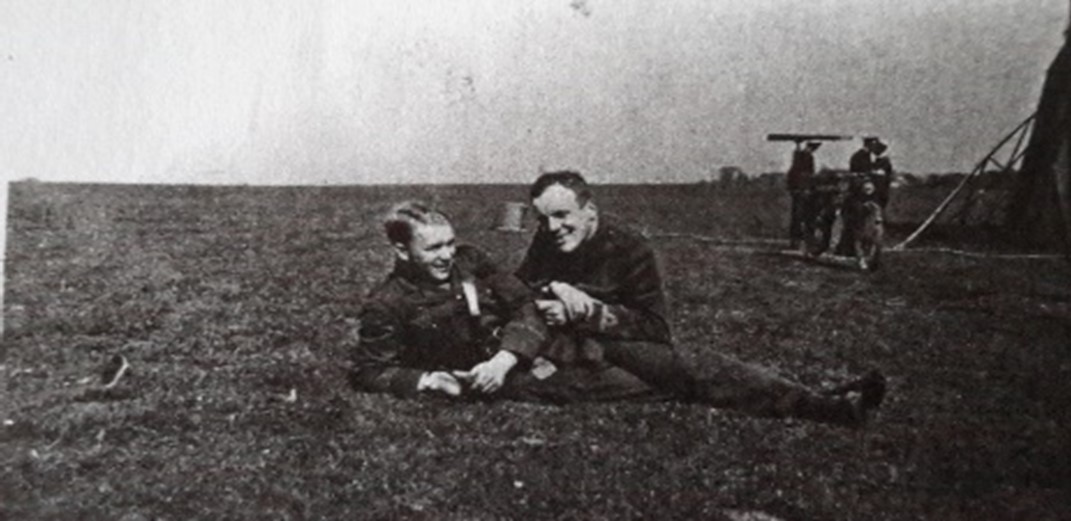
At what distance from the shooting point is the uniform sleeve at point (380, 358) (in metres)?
3.89

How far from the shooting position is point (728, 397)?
3.83 m

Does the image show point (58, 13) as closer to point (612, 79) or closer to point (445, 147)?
point (445, 147)

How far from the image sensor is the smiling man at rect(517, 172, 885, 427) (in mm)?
3861

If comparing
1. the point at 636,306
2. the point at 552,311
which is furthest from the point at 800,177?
the point at 552,311

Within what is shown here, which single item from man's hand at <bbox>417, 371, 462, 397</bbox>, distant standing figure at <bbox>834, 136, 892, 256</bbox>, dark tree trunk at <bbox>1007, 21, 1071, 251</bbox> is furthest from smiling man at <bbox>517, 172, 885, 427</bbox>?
dark tree trunk at <bbox>1007, 21, 1071, 251</bbox>

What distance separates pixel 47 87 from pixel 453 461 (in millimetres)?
2619

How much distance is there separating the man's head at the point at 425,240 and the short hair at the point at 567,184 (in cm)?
41

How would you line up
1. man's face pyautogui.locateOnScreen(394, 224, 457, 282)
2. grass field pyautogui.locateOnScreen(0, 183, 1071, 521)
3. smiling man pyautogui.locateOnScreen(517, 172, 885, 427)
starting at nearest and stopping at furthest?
grass field pyautogui.locateOnScreen(0, 183, 1071, 521)
smiling man pyautogui.locateOnScreen(517, 172, 885, 427)
man's face pyautogui.locateOnScreen(394, 224, 457, 282)

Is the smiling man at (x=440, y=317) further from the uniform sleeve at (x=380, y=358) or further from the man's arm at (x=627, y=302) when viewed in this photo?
the man's arm at (x=627, y=302)

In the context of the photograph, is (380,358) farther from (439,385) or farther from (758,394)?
(758,394)

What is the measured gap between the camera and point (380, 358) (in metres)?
3.94

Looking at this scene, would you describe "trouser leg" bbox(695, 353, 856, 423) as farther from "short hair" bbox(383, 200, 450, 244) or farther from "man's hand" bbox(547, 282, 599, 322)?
"short hair" bbox(383, 200, 450, 244)

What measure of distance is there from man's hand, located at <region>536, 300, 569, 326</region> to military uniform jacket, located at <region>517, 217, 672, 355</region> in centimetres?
5

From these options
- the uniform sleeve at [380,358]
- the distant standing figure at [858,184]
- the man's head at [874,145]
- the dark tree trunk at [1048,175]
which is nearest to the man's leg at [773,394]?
the distant standing figure at [858,184]
